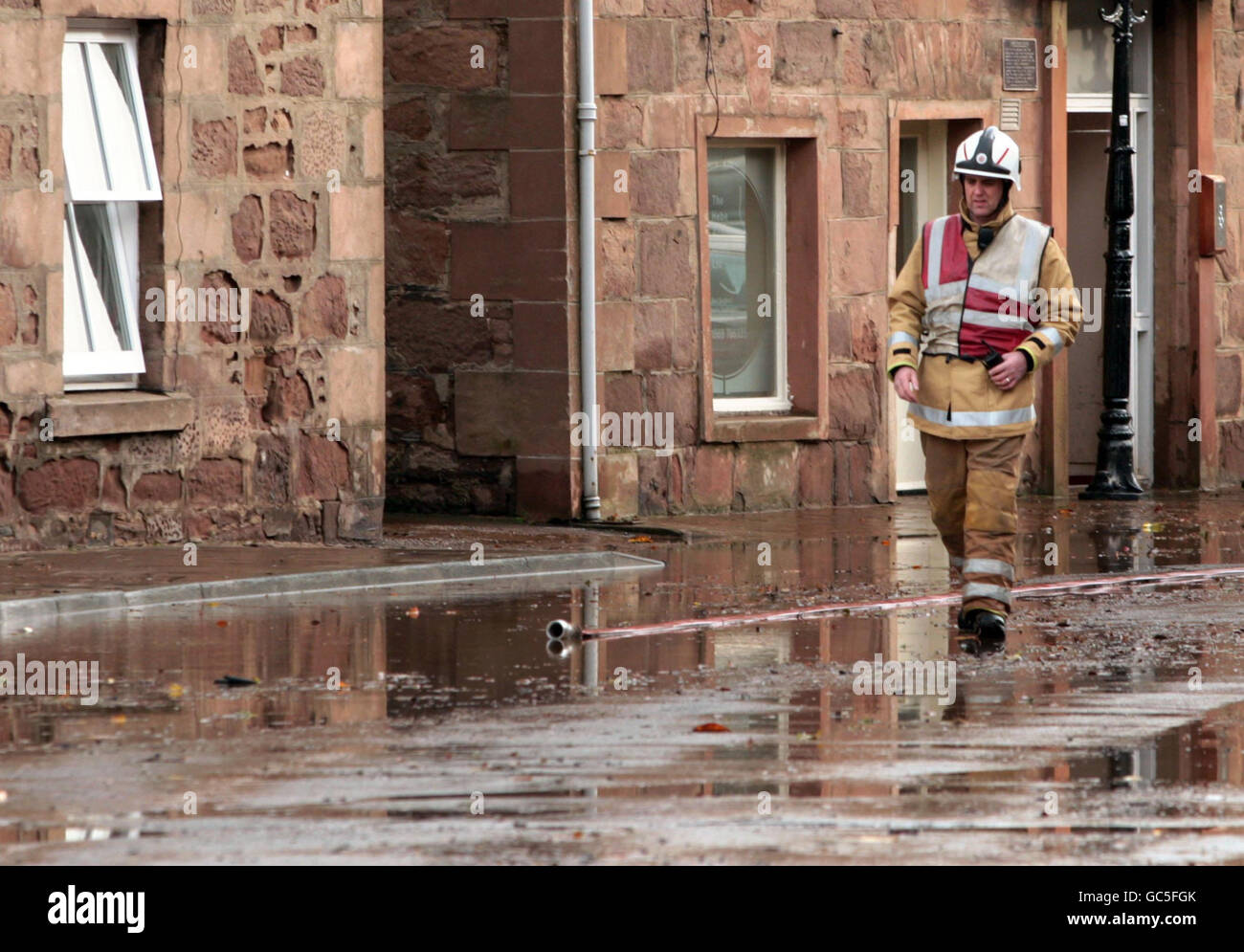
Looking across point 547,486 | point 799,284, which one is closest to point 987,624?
point 547,486

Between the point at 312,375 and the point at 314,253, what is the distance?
66 centimetres

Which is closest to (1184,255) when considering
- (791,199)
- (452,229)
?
(791,199)

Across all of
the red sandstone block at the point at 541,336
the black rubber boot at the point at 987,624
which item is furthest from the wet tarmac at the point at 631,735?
the red sandstone block at the point at 541,336

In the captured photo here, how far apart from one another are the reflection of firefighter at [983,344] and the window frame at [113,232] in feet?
15.0

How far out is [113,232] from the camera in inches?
550

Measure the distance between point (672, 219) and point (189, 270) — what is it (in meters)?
3.98

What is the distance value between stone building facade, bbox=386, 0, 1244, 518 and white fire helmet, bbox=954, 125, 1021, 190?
5599 mm

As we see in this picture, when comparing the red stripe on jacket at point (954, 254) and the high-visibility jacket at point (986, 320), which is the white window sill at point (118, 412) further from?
the red stripe on jacket at point (954, 254)

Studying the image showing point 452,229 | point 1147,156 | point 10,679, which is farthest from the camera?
point 1147,156

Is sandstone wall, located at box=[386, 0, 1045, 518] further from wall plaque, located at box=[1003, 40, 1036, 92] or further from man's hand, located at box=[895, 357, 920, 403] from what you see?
man's hand, located at box=[895, 357, 920, 403]

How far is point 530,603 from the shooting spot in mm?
12359
